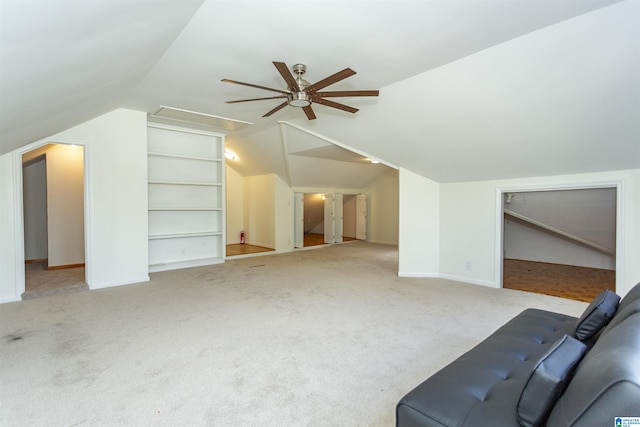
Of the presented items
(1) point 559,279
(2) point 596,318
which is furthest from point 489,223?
(2) point 596,318

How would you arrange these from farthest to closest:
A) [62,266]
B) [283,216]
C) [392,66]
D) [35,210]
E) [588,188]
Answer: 1. [283,216]
2. [35,210]
3. [62,266]
4. [588,188]
5. [392,66]

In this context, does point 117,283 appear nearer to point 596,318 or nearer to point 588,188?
point 596,318

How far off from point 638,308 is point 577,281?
4.70 meters

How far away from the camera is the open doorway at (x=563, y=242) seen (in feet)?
16.1

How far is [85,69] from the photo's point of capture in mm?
2605

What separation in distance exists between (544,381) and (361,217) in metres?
9.35

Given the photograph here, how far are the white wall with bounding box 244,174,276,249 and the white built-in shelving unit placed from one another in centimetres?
174

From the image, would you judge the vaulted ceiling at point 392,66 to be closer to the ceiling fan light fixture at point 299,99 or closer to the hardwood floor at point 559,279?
the ceiling fan light fixture at point 299,99

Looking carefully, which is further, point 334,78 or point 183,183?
point 183,183

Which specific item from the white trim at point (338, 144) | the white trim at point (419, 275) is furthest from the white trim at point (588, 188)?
the white trim at point (338, 144)

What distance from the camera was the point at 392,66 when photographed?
3.25 m

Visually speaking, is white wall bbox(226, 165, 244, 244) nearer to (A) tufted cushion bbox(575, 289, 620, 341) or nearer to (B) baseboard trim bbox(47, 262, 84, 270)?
(B) baseboard trim bbox(47, 262, 84, 270)

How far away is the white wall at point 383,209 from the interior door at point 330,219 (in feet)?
4.76

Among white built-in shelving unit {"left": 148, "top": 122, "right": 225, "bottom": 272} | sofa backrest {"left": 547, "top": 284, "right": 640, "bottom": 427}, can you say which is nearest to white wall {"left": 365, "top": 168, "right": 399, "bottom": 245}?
white built-in shelving unit {"left": 148, "top": 122, "right": 225, "bottom": 272}
